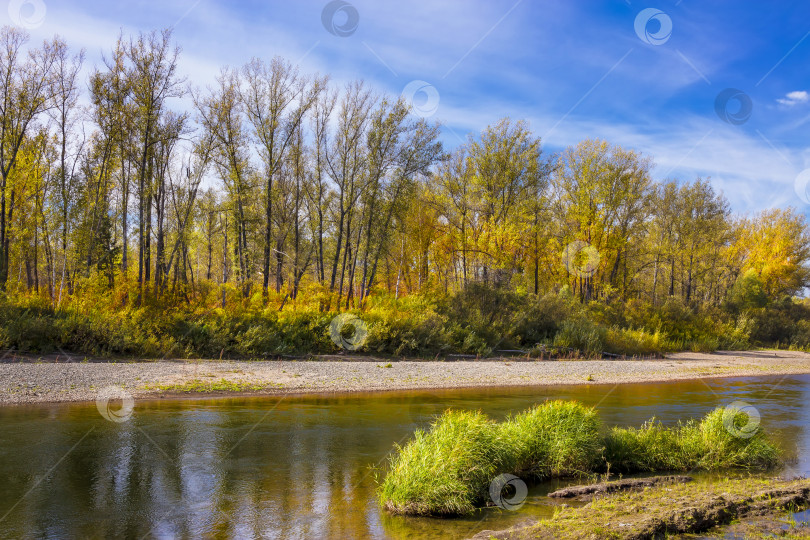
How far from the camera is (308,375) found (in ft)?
68.9

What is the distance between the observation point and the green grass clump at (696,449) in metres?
11.1

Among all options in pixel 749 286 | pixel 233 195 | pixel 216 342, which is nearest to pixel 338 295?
pixel 233 195

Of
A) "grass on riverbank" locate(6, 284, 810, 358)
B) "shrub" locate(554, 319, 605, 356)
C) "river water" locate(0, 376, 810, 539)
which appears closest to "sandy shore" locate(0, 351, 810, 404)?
"river water" locate(0, 376, 810, 539)

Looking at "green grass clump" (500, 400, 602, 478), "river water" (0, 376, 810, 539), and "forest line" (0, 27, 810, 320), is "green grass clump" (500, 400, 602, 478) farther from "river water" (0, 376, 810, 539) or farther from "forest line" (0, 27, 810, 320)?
"forest line" (0, 27, 810, 320)

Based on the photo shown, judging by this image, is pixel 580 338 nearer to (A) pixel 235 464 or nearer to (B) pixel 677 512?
(B) pixel 677 512

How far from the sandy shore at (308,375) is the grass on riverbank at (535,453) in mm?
9365

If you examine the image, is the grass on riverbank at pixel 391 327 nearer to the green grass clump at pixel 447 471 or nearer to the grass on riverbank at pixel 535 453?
the grass on riverbank at pixel 535 453

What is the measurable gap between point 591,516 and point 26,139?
32.2 meters

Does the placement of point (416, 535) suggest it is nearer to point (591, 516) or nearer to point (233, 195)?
point (591, 516)

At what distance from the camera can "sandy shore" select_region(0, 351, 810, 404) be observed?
16562 mm

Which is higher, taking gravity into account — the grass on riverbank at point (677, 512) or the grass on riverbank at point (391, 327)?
the grass on riverbank at point (391, 327)

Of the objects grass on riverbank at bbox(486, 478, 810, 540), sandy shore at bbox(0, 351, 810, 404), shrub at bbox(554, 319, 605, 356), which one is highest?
shrub at bbox(554, 319, 605, 356)

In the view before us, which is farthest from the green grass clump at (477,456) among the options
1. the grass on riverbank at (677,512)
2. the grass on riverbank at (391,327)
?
the grass on riverbank at (391,327)

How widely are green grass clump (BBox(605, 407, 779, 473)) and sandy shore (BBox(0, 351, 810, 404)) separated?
33.3 feet
